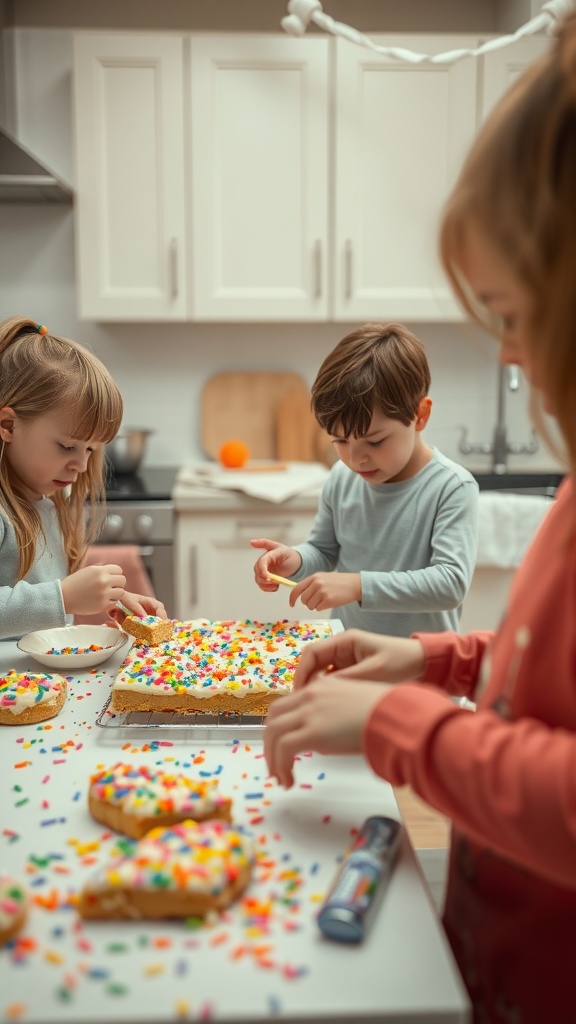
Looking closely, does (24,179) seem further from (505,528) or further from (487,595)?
(487,595)

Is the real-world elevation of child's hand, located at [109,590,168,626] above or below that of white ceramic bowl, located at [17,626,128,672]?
above

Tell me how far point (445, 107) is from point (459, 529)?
77.4 inches

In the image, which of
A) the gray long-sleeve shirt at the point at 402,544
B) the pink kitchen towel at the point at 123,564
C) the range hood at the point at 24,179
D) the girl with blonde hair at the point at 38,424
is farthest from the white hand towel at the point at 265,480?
the girl with blonde hair at the point at 38,424

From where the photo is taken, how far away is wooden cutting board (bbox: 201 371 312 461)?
3482 millimetres

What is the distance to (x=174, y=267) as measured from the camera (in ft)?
9.99

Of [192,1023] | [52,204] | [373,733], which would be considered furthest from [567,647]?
[52,204]

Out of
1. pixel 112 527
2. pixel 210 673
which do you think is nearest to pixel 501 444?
pixel 112 527

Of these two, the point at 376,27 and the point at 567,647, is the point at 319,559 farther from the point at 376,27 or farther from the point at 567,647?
the point at 376,27

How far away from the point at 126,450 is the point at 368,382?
66.7 inches

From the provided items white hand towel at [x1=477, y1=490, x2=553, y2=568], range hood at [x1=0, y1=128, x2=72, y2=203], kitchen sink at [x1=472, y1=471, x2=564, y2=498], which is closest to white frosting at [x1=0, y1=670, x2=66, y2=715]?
range hood at [x1=0, y1=128, x2=72, y2=203]

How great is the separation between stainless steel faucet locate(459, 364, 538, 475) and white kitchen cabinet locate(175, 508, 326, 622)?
0.96 meters

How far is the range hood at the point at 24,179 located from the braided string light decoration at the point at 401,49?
0.88 metres

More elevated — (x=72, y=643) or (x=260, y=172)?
(x=260, y=172)

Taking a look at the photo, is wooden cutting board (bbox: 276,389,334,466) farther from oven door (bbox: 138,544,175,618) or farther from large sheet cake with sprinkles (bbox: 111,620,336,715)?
large sheet cake with sprinkles (bbox: 111,620,336,715)
